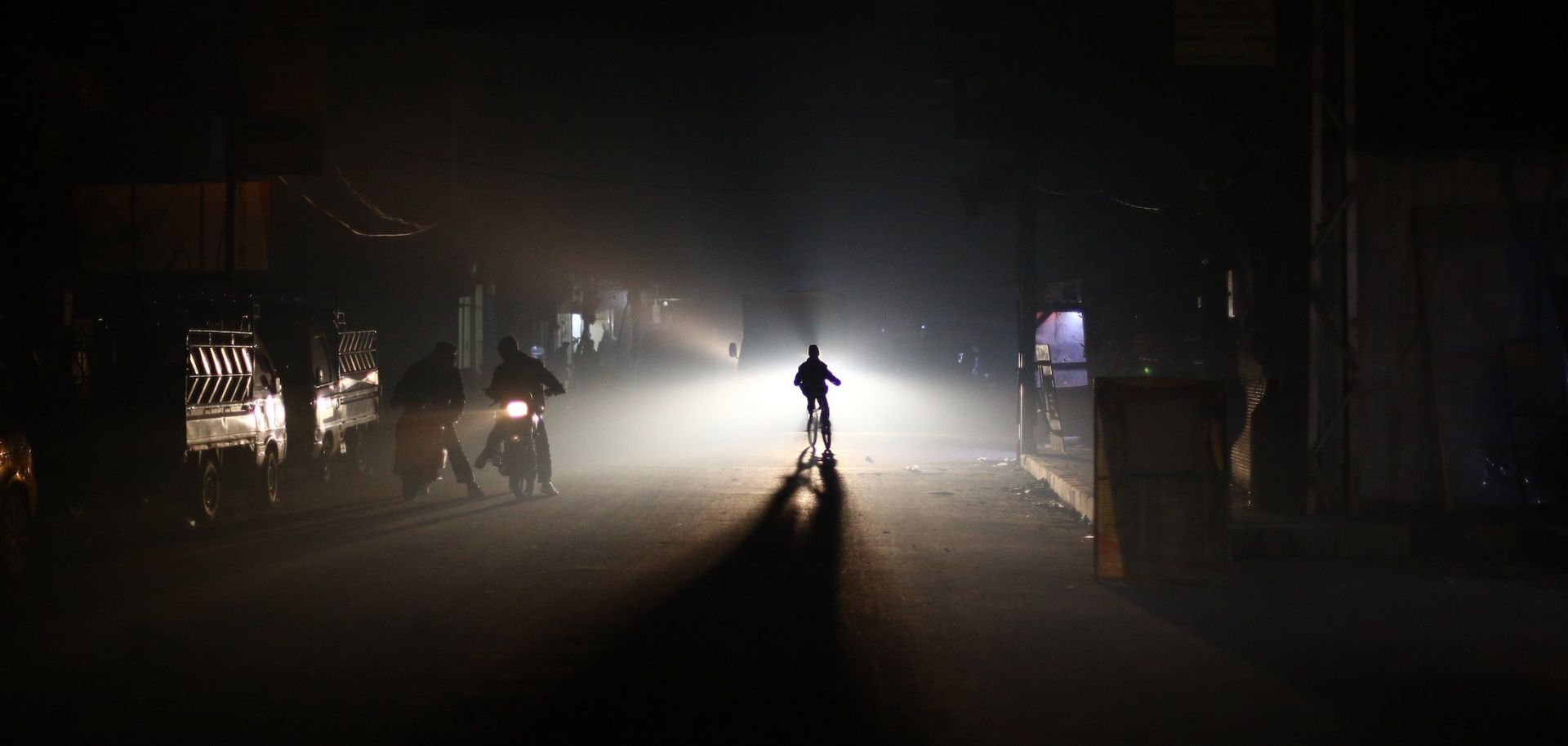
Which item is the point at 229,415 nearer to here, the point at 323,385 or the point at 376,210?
the point at 323,385

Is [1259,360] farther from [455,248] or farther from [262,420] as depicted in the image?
[455,248]

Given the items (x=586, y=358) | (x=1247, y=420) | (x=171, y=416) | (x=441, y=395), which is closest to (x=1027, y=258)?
(x=1247, y=420)

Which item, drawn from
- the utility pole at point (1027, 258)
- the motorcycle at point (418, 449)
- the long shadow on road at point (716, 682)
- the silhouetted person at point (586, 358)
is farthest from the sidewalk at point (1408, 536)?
the silhouetted person at point (586, 358)

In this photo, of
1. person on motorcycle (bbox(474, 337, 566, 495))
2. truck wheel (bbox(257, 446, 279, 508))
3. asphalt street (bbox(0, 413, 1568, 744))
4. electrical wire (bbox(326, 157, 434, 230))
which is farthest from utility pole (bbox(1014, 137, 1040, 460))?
electrical wire (bbox(326, 157, 434, 230))

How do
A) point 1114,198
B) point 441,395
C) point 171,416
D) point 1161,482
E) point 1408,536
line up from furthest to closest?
point 1114,198 < point 441,395 < point 171,416 < point 1408,536 < point 1161,482

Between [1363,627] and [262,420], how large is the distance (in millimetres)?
11548

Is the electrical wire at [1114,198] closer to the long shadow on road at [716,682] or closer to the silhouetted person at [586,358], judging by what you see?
the long shadow on road at [716,682]

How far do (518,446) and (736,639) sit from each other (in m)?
8.39

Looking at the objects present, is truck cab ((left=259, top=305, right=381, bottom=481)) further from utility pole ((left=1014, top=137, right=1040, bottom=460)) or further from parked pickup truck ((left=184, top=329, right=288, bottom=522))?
utility pole ((left=1014, top=137, right=1040, bottom=460))

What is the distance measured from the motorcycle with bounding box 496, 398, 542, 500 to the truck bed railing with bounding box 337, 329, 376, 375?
4035mm

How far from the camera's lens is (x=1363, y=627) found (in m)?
7.66

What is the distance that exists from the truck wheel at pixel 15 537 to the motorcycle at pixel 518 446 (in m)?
5.95

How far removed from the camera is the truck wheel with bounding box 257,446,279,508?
1420 centimetres

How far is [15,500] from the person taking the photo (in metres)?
9.16
